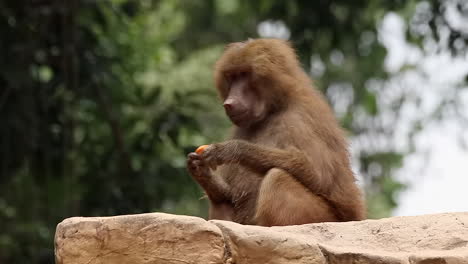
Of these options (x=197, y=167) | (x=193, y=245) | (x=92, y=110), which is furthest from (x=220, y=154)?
(x=92, y=110)

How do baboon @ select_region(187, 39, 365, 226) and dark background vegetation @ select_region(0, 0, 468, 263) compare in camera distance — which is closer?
baboon @ select_region(187, 39, 365, 226)

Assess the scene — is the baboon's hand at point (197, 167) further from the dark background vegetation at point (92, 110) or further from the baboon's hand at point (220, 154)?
the dark background vegetation at point (92, 110)

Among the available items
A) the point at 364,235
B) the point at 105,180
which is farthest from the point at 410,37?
the point at 364,235

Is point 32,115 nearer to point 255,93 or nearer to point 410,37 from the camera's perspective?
point 410,37

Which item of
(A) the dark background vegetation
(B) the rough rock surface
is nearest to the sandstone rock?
(B) the rough rock surface

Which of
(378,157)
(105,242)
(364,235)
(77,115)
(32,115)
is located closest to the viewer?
(105,242)

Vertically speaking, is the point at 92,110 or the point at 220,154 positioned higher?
the point at 220,154

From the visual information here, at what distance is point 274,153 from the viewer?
6.13 m

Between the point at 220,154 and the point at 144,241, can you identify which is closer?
the point at 144,241

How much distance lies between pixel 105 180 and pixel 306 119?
6060mm

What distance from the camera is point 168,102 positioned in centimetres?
1188

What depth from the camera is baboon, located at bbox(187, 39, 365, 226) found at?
19.8 ft

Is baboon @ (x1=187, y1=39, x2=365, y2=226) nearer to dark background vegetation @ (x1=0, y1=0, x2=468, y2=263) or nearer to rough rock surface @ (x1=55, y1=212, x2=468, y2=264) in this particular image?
rough rock surface @ (x1=55, y1=212, x2=468, y2=264)

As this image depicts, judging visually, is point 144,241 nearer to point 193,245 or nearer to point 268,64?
point 193,245
